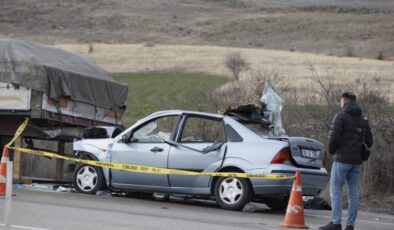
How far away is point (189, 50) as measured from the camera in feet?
245

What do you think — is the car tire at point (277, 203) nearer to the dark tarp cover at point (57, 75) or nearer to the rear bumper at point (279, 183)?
the rear bumper at point (279, 183)

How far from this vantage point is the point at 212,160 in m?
15.8

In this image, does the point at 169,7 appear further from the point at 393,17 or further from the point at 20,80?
the point at 20,80

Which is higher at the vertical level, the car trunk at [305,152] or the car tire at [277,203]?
the car trunk at [305,152]

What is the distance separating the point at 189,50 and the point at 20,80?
5640cm

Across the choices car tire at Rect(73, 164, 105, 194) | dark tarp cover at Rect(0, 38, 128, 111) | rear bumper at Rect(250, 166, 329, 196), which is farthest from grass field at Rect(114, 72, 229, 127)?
rear bumper at Rect(250, 166, 329, 196)

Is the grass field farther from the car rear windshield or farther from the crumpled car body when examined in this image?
the car rear windshield

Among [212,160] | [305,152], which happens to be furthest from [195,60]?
[305,152]

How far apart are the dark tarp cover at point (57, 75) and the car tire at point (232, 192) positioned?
4.79 m

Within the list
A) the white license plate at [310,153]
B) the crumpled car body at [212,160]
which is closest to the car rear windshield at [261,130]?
the crumpled car body at [212,160]

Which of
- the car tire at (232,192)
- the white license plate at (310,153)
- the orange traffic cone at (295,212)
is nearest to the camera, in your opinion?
the orange traffic cone at (295,212)

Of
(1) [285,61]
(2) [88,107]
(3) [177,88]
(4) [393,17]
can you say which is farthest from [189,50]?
(2) [88,107]

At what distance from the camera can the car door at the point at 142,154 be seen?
16.2 metres

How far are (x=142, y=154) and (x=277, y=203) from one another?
2.47 m
